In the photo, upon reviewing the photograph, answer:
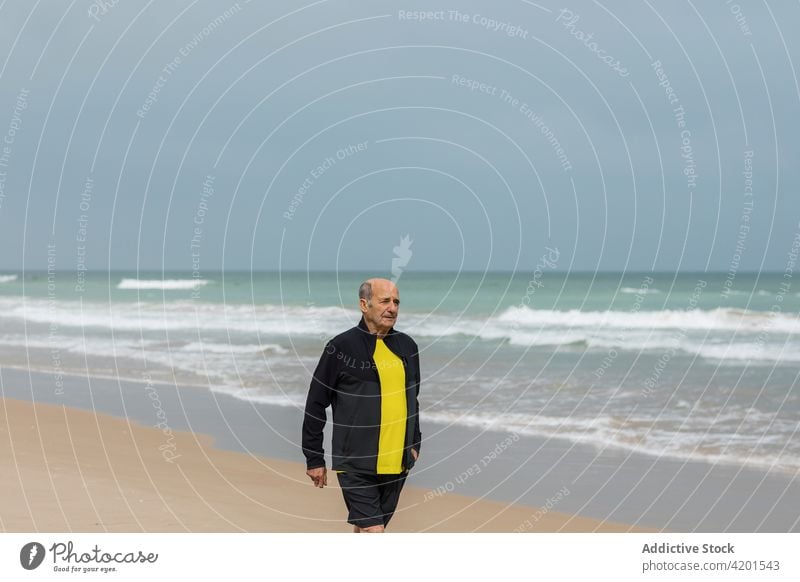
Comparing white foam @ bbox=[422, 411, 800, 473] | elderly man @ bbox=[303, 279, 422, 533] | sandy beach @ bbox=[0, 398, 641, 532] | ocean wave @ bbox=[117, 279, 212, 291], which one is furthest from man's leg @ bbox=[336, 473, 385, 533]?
ocean wave @ bbox=[117, 279, 212, 291]

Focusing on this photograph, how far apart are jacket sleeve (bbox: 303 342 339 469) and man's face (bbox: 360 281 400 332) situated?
1.21 ft

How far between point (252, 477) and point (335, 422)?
566 cm

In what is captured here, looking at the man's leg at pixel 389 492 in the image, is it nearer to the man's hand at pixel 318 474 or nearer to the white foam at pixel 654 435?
the man's hand at pixel 318 474

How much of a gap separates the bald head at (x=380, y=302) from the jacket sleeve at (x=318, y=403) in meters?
0.36

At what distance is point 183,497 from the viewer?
10875mm

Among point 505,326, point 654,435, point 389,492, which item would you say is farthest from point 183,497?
point 505,326

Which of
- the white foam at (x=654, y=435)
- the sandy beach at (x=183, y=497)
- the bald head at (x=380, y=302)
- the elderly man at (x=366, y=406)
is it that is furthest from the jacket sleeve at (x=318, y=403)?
the white foam at (x=654, y=435)

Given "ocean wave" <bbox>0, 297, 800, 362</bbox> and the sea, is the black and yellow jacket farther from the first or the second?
"ocean wave" <bbox>0, 297, 800, 362</bbox>

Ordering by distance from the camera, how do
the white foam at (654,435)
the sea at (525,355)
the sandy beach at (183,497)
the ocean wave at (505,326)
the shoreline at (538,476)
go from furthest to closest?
1. the ocean wave at (505,326)
2. the sea at (525,355)
3. the white foam at (654,435)
4. the shoreline at (538,476)
5. the sandy beach at (183,497)

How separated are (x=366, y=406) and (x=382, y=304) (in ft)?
2.37

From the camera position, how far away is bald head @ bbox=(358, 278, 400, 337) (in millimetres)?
6777

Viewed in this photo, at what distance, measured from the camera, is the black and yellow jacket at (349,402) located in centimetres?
680

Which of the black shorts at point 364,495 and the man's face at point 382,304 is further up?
the man's face at point 382,304

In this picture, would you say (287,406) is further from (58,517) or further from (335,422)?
(335,422)
